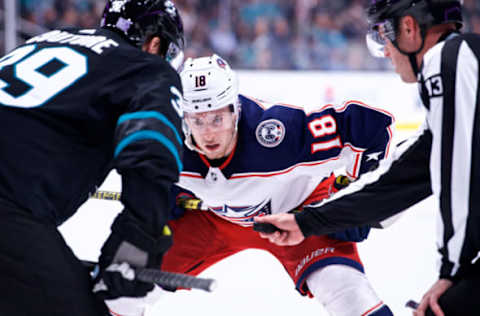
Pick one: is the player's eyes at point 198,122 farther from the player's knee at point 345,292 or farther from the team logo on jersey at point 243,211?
the player's knee at point 345,292

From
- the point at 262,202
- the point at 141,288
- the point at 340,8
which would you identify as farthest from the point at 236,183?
the point at 340,8

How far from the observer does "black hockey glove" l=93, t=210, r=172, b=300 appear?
4.29 ft

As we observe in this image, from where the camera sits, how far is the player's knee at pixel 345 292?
201cm

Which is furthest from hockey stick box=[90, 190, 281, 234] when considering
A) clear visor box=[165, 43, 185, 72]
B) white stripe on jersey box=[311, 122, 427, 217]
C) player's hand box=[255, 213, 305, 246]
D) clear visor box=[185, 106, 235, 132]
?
clear visor box=[165, 43, 185, 72]

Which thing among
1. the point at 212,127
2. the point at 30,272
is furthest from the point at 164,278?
the point at 212,127

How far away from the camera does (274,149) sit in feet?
7.84

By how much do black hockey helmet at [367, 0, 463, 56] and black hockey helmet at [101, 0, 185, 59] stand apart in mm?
601

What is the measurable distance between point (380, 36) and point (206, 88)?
2.55ft

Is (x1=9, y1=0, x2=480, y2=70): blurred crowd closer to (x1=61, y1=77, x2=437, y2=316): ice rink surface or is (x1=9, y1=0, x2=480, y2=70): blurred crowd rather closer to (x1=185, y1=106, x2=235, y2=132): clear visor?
(x1=61, y1=77, x2=437, y2=316): ice rink surface

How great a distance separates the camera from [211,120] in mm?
2357

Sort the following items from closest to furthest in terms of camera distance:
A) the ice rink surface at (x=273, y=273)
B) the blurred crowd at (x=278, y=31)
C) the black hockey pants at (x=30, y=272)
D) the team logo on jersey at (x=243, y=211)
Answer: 1. the black hockey pants at (x=30, y=272)
2. the team logo on jersey at (x=243, y=211)
3. the ice rink surface at (x=273, y=273)
4. the blurred crowd at (x=278, y=31)

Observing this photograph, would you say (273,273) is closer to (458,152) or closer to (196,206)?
(196,206)

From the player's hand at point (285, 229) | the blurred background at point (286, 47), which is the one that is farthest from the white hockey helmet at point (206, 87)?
the blurred background at point (286, 47)

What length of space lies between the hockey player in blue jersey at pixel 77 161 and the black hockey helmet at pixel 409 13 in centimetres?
67
